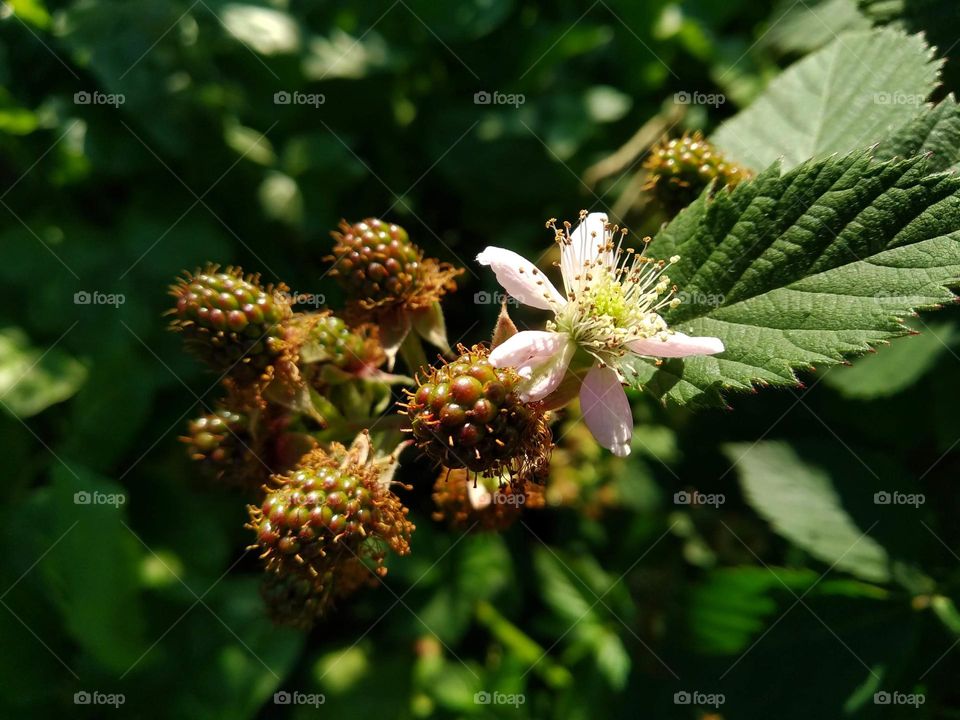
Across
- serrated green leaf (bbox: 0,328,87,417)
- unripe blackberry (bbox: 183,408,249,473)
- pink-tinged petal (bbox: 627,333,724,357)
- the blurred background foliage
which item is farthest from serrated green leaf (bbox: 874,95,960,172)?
serrated green leaf (bbox: 0,328,87,417)

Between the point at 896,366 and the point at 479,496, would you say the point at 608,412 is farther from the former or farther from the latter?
the point at 896,366

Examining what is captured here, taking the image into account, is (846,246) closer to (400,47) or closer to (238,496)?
(400,47)
